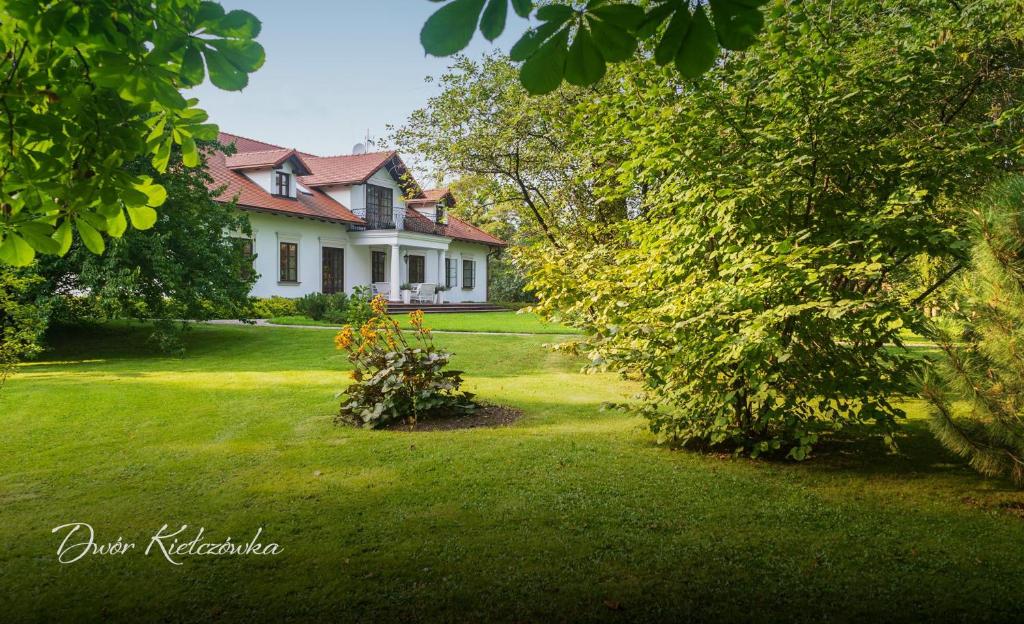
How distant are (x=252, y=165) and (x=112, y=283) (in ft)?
42.9

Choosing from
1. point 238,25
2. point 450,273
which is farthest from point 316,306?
point 238,25

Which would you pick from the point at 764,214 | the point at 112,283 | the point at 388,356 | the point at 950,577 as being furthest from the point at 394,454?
the point at 112,283

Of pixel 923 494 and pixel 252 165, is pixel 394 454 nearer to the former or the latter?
pixel 923 494

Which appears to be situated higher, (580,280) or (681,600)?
(580,280)

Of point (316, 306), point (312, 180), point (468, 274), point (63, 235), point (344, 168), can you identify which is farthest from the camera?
point (468, 274)

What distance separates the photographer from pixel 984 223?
3492mm

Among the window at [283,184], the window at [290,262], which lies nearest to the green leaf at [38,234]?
the window at [290,262]

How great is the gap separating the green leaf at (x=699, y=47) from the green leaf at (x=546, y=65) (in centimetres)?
33

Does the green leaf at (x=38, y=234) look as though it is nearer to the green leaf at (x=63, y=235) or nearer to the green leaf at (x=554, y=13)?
the green leaf at (x=63, y=235)

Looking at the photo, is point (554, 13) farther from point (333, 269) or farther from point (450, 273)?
point (450, 273)

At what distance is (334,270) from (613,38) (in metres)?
25.1

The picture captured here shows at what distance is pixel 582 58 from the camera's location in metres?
1.76

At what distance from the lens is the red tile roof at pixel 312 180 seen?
2248cm

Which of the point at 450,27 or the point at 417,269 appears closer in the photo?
the point at 450,27
